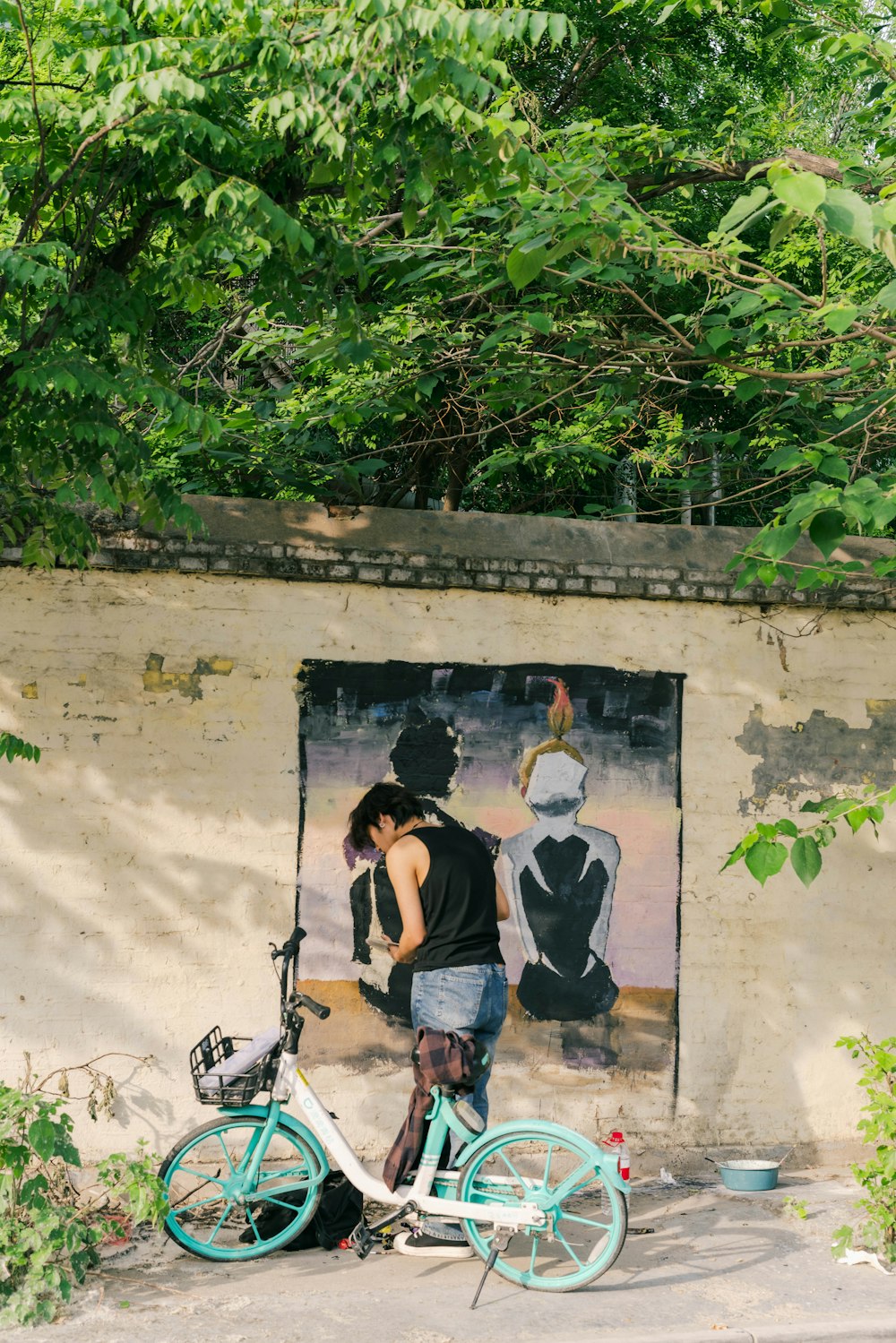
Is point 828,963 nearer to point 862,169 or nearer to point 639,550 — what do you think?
point 639,550

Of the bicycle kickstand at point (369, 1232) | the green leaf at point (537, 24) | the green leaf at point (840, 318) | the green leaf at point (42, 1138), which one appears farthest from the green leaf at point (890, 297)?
the green leaf at point (42, 1138)

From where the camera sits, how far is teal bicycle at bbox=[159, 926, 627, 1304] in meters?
4.50

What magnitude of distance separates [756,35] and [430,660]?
7.98 metres

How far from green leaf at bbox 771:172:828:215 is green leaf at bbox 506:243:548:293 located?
1094 mm

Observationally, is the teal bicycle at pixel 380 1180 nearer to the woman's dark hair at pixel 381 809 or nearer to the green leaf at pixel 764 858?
Result: the woman's dark hair at pixel 381 809

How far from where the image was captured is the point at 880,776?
656 cm

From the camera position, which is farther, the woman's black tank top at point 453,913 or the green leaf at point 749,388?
the green leaf at point 749,388

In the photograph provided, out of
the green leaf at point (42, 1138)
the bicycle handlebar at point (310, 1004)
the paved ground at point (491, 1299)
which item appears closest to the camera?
the paved ground at point (491, 1299)

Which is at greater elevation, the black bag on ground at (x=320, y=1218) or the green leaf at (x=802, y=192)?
the green leaf at (x=802, y=192)

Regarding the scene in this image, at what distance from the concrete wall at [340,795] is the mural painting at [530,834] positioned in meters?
0.05

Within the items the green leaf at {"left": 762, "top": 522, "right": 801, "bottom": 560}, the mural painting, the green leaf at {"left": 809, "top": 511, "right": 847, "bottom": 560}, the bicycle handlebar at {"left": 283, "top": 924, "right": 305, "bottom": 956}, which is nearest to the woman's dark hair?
the bicycle handlebar at {"left": 283, "top": 924, "right": 305, "bottom": 956}

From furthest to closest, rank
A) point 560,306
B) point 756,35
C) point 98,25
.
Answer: point 756,35 → point 560,306 → point 98,25

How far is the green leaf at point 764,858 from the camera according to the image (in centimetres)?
478

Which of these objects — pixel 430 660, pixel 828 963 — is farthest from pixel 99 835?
pixel 828 963
